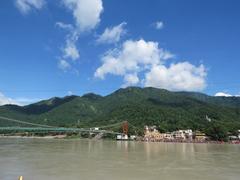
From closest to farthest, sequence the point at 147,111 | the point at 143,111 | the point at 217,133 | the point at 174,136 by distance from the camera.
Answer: the point at 217,133
the point at 174,136
the point at 147,111
the point at 143,111

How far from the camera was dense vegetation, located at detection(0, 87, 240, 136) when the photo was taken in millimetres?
95125

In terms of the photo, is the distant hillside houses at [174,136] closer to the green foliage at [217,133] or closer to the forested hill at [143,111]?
the green foliage at [217,133]

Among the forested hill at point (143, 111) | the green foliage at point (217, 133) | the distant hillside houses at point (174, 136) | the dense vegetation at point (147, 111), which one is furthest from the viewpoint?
the forested hill at point (143, 111)

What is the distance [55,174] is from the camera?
16516 millimetres

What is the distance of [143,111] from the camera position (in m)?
106

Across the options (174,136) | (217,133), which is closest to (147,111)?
(174,136)

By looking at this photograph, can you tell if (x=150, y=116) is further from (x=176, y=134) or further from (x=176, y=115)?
(x=176, y=134)

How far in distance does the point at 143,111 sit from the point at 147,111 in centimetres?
171

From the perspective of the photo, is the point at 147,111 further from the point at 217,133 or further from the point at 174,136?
the point at 217,133

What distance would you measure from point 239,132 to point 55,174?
67.1 metres

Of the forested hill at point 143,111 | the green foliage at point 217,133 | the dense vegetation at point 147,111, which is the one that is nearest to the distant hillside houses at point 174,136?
the green foliage at point 217,133

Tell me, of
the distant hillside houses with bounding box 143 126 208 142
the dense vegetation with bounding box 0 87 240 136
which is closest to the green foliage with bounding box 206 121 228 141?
the dense vegetation with bounding box 0 87 240 136

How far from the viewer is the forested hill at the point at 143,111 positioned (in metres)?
97.4

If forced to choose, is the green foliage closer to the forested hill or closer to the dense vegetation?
the dense vegetation
